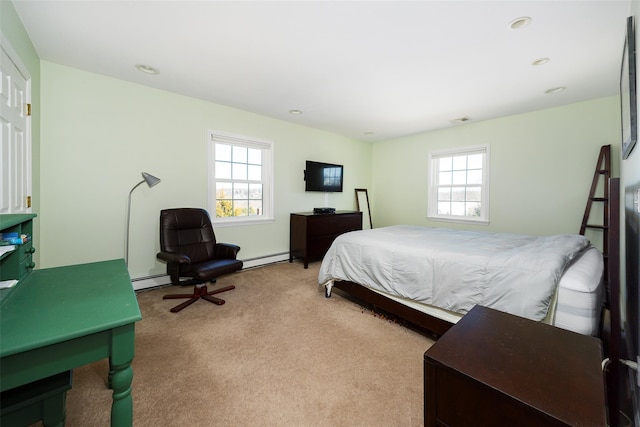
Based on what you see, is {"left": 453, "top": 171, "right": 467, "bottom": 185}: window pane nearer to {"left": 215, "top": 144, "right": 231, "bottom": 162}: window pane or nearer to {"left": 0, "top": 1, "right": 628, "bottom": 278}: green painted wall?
{"left": 0, "top": 1, "right": 628, "bottom": 278}: green painted wall

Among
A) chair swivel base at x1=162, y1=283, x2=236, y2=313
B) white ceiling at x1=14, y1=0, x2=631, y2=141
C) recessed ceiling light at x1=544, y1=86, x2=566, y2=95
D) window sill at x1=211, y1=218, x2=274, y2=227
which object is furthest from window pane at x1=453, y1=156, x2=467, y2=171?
chair swivel base at x1=162, y1=283, x2=236, y2=313

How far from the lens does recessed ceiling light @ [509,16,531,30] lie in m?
1.84

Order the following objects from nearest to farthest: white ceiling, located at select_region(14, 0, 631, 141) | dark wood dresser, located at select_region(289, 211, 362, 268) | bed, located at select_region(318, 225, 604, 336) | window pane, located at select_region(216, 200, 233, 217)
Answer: bed, located at select_region(318, 225, 604, 336)
white ceiling, located at select_region(14, 0, 631, 141)
window pane, located at select_region(216, 200, 233, 217)
dark wood dresser, located at select_region(289, 211, 362, 268)

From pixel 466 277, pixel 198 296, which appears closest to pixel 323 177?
pixel 198 296

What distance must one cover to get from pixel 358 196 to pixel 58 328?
17.0ft

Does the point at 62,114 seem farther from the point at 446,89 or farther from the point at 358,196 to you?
the point at 358,196

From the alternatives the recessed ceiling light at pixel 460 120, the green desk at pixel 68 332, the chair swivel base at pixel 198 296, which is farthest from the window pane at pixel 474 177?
the green desk at pixel 68 332

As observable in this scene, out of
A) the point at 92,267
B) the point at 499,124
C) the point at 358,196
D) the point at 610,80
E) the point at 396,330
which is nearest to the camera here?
the point at 92,267

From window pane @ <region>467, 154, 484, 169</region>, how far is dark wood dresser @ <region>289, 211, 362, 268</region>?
7.65 ft

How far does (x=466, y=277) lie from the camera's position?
1852 millimetres

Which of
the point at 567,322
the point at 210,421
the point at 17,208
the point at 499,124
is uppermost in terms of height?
the point at 499,124

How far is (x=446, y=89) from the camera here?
301cm

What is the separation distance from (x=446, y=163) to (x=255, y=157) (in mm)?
3430

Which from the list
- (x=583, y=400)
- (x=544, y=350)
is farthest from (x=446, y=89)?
(x=583, y=400)
